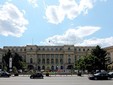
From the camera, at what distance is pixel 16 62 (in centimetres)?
14962

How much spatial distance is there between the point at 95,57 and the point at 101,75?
5375cm

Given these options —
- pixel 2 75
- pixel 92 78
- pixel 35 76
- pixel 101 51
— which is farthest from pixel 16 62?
pixel 92 78

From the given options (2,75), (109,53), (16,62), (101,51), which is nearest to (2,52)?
(16,62)

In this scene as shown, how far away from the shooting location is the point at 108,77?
196 ft

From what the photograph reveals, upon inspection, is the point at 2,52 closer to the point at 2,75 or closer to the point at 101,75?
the point at 2,75

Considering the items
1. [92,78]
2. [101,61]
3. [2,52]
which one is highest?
[2,52]

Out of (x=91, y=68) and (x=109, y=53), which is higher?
(x=109, y=53)

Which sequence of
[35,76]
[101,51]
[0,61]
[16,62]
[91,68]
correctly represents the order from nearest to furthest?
[35,76]
[91,68]
[101,51]
[16,62]
[0,61]

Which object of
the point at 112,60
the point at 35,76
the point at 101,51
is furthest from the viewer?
the point at 112,60

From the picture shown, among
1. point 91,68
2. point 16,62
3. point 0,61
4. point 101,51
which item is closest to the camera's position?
point 91,68

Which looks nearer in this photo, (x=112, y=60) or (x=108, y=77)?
(x=108, y=77)

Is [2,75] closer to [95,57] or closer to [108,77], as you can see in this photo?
[108,77]

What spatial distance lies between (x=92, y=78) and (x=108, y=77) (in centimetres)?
307

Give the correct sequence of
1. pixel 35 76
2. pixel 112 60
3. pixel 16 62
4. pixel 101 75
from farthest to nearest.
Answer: pixel 112 60, pixel 16 62, pixel 35 76, pixel 101 75
